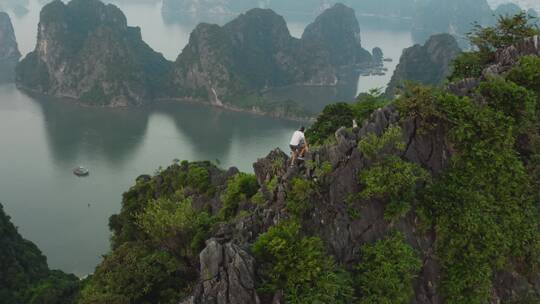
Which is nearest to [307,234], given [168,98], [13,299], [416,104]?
[416,104]

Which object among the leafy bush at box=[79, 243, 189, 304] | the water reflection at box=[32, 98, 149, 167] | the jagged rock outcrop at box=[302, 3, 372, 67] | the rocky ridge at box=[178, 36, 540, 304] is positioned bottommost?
the water reflection at box=[32, 98, 149, 167]

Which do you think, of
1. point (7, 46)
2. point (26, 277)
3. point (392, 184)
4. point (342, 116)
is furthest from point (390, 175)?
point (7, 46)

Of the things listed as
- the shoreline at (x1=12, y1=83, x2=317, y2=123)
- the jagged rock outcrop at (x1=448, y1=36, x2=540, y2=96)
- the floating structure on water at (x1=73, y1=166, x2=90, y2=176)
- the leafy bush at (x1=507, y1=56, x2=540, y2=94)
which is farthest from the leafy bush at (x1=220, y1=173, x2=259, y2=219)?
the shoreline at (x1=12, y1=83, x2=317, y2=123)

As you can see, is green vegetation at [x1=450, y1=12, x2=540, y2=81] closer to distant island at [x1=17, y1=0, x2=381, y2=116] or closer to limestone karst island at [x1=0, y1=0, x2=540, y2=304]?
limestone karst island at [x1=0, y1=0, x2=540, y2=304]

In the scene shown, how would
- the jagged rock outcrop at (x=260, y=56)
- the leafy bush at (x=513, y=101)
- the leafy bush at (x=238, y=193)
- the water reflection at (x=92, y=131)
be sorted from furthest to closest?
the jagged rock outcrop at (x=260, y=56), the water reflection at (x=92, y=131), the leafy bush at (x=238, y=193), the leafy bush at (x=513, y=101)

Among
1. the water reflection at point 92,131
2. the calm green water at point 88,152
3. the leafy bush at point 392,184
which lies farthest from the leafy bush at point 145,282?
the water reflection at point 92,131

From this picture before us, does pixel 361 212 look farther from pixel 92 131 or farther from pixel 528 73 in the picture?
pixel 92 131

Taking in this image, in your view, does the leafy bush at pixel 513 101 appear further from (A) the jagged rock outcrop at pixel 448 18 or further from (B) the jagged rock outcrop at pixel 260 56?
(A) the jagged rock outcrop at pixel 448 18
